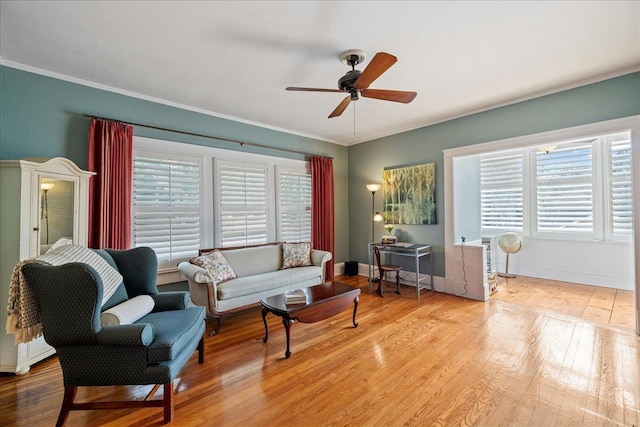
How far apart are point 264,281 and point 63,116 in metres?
2.75

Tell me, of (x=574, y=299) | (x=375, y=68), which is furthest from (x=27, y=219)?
(x=574, y=299)

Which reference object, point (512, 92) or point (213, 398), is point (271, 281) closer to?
point (213, 398)

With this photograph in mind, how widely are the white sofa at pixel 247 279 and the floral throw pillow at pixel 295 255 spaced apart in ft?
0.25

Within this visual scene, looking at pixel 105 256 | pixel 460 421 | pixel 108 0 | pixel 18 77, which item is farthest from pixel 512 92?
pixel 18 77

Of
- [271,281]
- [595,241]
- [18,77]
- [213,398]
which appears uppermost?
[18,77]

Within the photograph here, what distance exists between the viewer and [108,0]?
6.12 ft

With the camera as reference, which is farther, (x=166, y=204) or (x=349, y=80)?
(x=166, y=204)

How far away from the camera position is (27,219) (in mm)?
2289

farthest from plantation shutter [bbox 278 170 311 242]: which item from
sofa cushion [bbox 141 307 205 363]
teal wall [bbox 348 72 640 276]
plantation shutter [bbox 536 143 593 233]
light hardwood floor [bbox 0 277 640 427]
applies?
plantation shutter [bbox 536 143 593 233]

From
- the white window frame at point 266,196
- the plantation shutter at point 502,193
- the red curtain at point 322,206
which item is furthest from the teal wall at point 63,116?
the plantation shutter at point 502,193

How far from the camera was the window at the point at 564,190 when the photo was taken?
4363mm

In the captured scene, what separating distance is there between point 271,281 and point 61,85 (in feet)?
10.0

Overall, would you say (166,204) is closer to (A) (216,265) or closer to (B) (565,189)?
(A) (216,265)

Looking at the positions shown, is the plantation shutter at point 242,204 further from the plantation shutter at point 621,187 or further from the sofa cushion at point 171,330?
the plantation shutter at point 621,187
